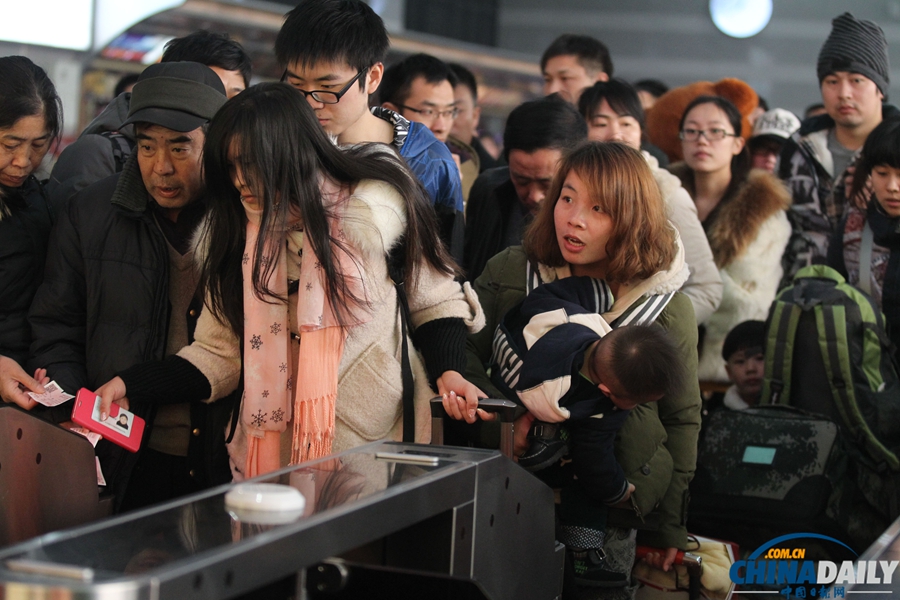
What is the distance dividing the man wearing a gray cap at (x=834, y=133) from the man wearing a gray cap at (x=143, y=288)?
2628mm

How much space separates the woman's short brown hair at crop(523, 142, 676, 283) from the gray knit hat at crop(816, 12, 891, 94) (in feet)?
6.57

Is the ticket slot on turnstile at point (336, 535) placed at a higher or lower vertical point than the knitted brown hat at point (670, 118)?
lower

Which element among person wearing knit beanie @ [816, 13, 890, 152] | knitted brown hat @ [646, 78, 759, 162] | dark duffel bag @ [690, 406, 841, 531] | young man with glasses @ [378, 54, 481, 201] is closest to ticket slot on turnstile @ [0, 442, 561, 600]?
dark duffel bag @ [690, 406, 841, 531]

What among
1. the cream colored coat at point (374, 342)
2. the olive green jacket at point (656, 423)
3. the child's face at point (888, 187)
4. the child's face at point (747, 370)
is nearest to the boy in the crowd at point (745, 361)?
the child's face at point (747, 370)

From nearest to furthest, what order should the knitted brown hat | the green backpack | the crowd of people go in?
the crowd of people < the green backpack < the knitted brown hat

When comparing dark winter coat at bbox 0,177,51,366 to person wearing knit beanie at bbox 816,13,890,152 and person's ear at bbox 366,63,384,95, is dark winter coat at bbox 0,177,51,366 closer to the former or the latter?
person's ear at bbox 366,63,384,95

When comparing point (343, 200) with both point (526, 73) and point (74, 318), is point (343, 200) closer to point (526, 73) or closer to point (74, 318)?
point (74, 318)

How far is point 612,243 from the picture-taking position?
96.3 inches

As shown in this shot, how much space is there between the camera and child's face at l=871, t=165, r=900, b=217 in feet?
11.2

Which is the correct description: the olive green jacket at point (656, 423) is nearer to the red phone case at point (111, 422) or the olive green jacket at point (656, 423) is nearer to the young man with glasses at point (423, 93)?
the red phone case at point (111, 422)

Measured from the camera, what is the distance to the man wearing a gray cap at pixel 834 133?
4043 millimetres

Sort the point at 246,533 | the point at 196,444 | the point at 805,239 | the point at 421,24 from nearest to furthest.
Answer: the point at 246,533
the point at 196,444
the point at 805,239
the point at 421,24

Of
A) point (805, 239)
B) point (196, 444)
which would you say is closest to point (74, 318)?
point (196, 444)

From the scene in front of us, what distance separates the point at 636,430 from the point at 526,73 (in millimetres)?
9579
